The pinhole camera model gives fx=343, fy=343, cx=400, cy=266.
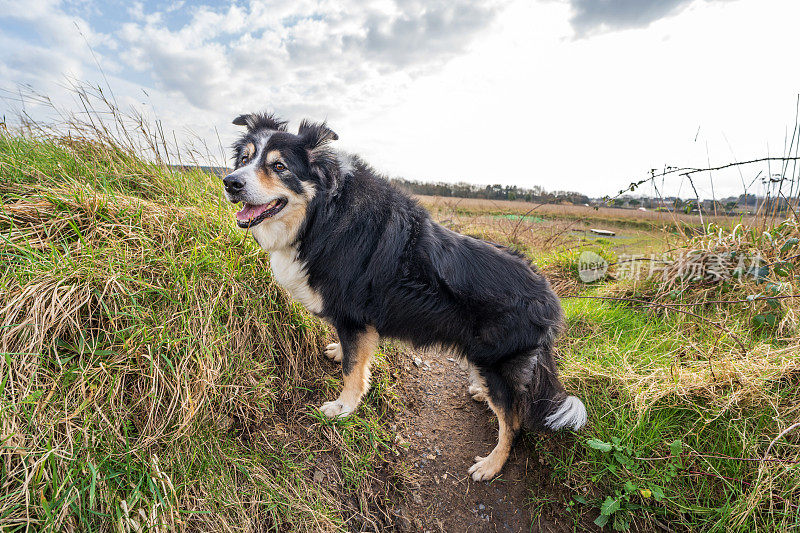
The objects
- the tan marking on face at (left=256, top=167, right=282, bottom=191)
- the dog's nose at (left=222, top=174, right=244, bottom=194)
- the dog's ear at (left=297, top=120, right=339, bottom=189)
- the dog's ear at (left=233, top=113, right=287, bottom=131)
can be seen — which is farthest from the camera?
the dog's ear at (left=233, top=113, right=287, bottom=131)

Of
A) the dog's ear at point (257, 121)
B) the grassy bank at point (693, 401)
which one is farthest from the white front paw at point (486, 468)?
the dog's ear at point (257, 121)

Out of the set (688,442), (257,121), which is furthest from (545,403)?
(257,121)

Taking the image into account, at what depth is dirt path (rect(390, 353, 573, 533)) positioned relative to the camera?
2.40 m

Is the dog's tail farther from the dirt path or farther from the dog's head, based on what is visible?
the dog's head

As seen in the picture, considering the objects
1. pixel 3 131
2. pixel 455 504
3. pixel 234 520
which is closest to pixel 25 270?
pixel 234 520

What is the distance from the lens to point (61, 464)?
1.63 metres

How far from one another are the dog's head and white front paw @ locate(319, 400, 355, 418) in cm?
131

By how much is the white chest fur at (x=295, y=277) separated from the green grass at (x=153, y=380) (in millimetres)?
346

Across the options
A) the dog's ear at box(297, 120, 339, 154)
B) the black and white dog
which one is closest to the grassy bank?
the black and white dog

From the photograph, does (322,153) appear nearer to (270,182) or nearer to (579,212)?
(270,182)

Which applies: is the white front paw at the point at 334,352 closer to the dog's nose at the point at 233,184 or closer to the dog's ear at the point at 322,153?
the dog's ear at the point at 322,153

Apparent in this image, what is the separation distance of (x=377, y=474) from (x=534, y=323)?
1.59 m

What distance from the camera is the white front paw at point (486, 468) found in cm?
260

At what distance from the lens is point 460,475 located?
8.81 ft
